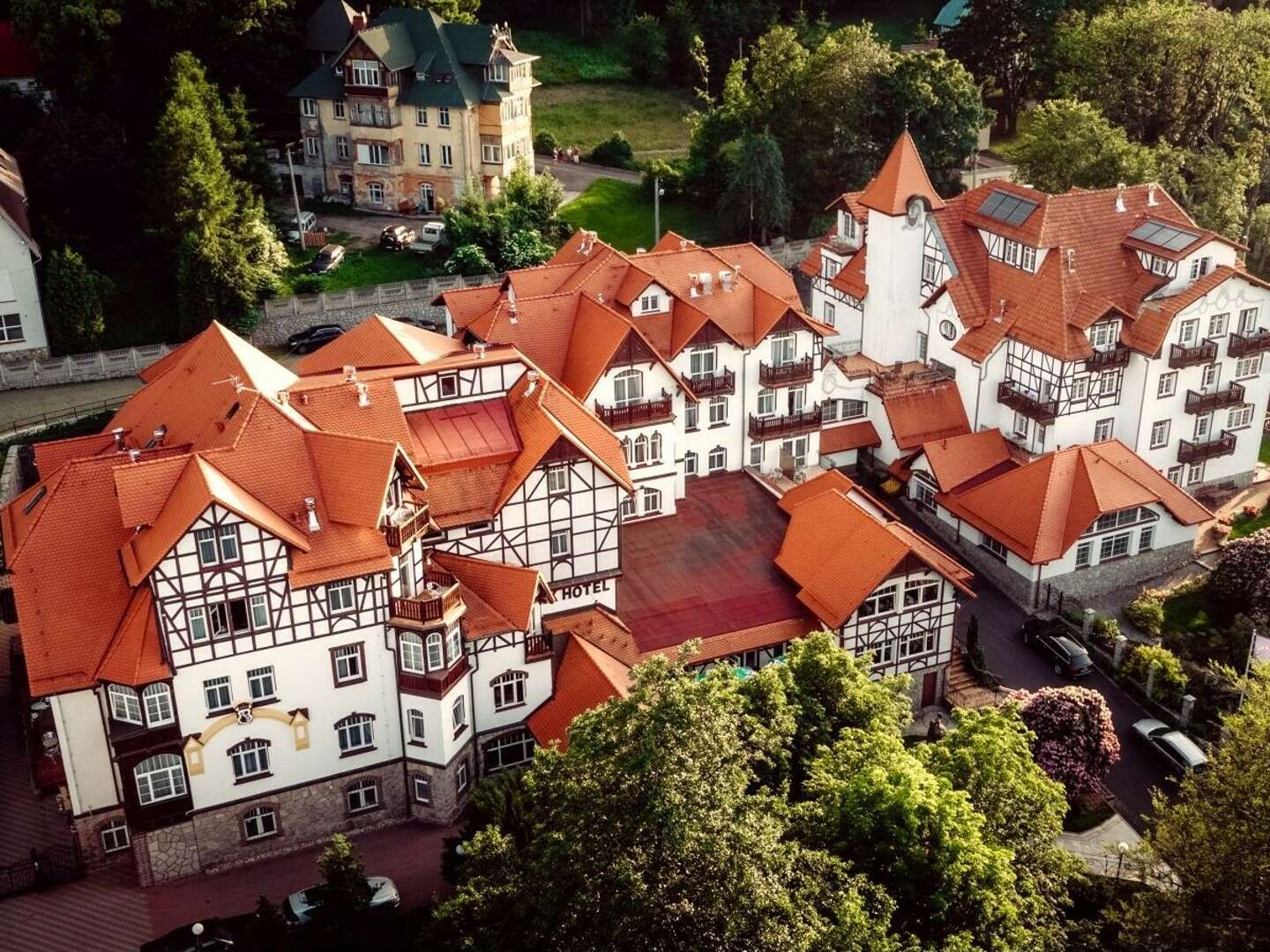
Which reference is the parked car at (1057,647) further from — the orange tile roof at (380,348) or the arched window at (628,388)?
the orange tile roof at (380,348)

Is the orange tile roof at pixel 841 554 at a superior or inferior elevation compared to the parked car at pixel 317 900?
superior

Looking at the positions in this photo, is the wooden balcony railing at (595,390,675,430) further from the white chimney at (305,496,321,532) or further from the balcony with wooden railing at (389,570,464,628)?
the white chimney at (305,496,321,532)

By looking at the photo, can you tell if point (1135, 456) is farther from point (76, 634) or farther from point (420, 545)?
point (76, 634)

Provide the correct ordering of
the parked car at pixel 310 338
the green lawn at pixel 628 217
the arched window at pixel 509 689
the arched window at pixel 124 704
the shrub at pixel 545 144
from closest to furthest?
the arched window at pixel 124 704 → the arched window at pixel 509 689 → the parked car at pixel 310 338 → the green lawn at pixel 628 217 → the shrub at pixel 545 144

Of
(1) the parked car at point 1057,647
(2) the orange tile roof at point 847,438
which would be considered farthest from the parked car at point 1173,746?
(2) the orange tile roof at point 847,438

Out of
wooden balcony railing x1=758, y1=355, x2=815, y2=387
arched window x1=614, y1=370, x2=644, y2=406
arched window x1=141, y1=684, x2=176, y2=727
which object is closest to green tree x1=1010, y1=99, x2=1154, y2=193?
wooden balcony railing x1=758, y1=355, x2=815, y2=387

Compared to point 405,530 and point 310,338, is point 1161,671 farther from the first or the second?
point 310,338

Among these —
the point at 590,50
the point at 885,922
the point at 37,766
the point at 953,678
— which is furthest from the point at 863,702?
the point at 590,50
